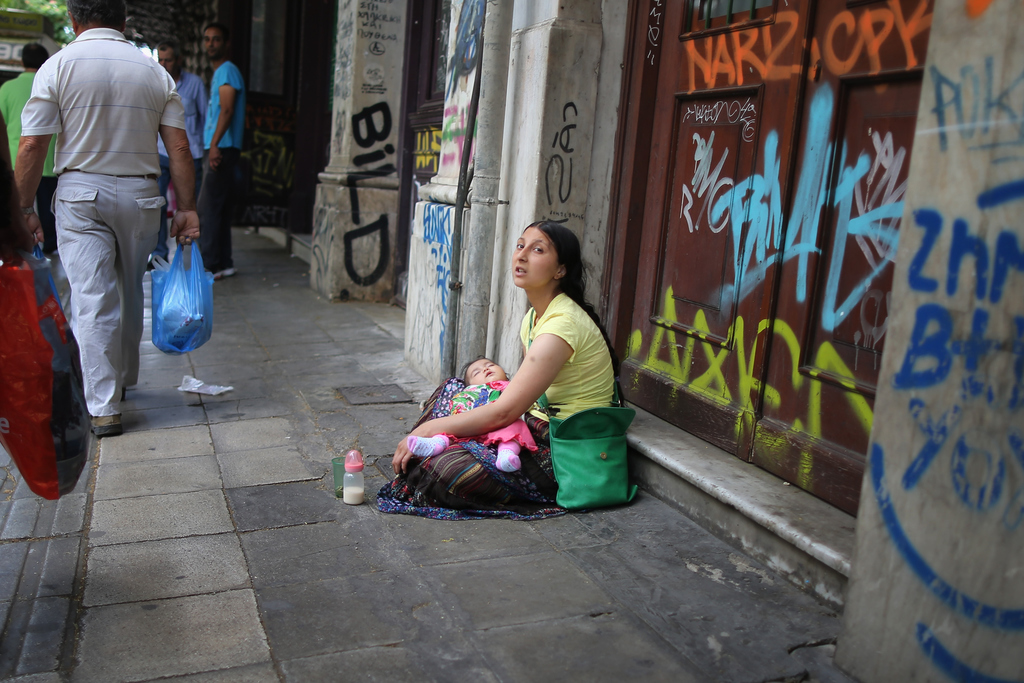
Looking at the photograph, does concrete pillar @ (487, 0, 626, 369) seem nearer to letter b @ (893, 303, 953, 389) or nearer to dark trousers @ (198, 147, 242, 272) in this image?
letter b @ (893, 303, 953, 389)

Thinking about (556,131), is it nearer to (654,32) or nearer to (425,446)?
(654,32)

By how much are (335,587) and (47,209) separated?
650 centimetres

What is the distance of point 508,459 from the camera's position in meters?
3.33

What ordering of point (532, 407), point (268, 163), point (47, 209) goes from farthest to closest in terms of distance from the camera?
point (268, 163) → point (47, 209) → point (532, 407)

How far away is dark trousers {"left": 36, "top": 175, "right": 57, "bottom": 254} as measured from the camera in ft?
24.2

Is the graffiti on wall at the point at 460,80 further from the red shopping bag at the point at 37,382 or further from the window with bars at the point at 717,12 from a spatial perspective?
the red shopping bag at the point at 37,382

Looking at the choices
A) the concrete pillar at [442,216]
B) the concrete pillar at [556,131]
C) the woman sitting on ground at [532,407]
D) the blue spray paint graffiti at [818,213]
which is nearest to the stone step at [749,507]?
the woman sitting on ground at [532,407]

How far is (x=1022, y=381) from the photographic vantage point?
1.86 metres

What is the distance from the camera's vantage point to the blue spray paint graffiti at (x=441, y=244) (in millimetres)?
5152

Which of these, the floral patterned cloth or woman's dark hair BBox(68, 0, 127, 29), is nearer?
the floral patterned cloth

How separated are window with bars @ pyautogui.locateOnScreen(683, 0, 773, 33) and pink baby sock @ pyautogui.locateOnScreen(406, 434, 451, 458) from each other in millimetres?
2097

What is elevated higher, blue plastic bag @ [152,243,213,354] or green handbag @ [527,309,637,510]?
blue plastic bag @ [152,243,213,354]

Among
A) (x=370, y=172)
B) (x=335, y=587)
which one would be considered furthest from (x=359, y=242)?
(x=335, y=587)

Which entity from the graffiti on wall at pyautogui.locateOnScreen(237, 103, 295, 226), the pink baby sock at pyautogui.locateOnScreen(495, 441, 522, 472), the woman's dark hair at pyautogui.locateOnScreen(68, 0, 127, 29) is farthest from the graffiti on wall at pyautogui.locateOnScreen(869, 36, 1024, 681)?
the graffiti on wall at pyautogui.locateOnScreen(237, 103, 295, 226)
